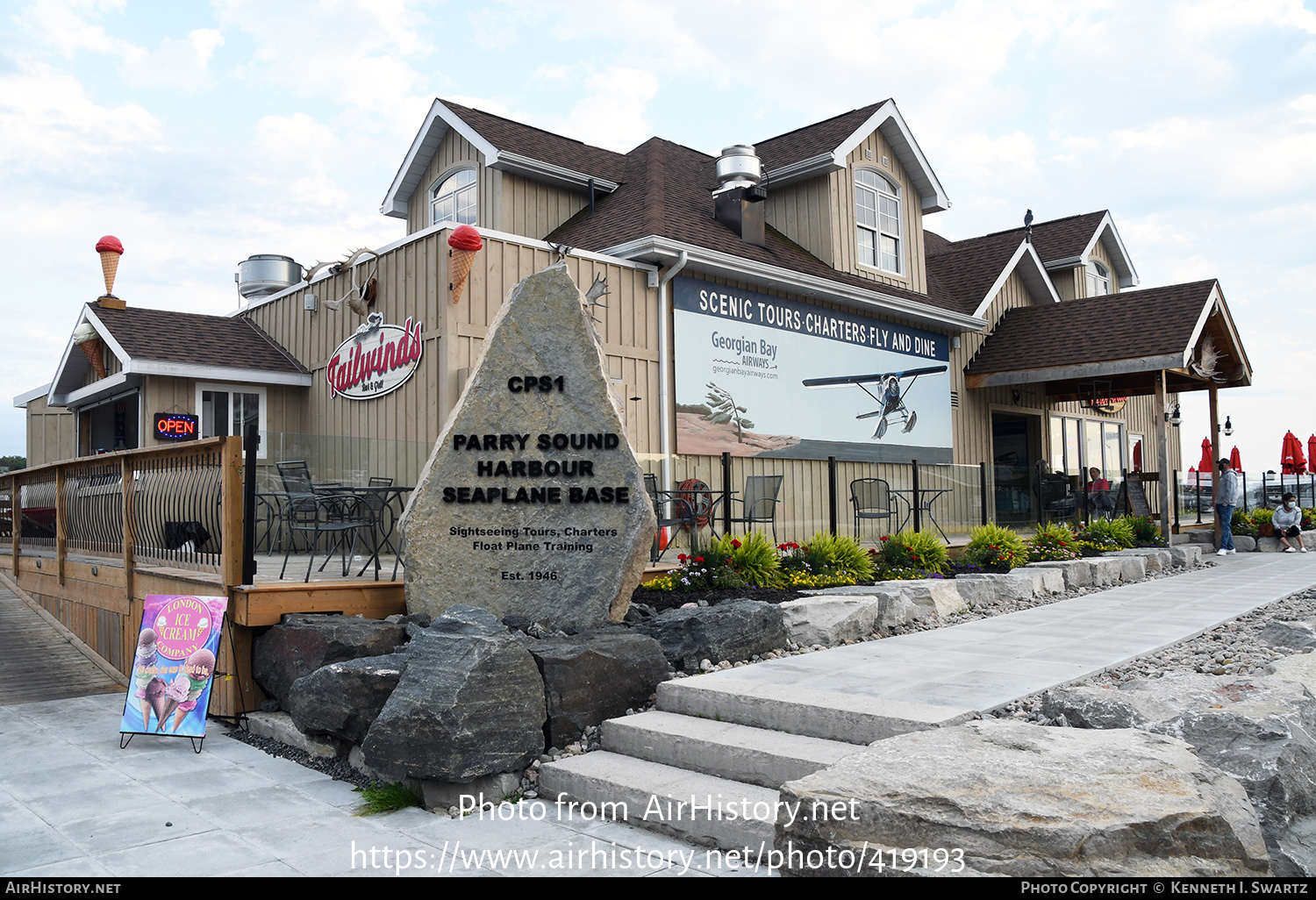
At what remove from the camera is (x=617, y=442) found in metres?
6.77

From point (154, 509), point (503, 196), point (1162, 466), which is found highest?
point (503, 196)

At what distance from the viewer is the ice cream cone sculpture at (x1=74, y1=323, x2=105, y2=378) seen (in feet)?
43.3

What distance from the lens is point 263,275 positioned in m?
15.8

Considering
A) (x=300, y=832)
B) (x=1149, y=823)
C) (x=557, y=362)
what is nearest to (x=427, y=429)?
(x=557, y=362)

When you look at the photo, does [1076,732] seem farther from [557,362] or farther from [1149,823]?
[557,362]

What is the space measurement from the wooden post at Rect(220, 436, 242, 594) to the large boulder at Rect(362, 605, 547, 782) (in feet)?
6.49

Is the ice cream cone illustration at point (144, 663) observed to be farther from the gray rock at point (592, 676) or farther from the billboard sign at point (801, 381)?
the billboard sign at point (801, 381)

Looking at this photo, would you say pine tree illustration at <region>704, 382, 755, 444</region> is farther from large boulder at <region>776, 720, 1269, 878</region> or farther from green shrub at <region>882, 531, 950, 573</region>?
large boulder at <region>776, 720, 1269, 878</region>

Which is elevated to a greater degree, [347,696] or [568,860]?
[347,696]

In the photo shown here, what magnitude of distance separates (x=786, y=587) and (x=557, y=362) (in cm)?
315

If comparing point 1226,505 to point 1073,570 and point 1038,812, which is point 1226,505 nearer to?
point 1073,570

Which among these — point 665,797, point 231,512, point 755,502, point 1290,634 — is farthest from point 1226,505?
point 231,512

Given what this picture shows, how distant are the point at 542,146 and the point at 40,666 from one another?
9.66 meters

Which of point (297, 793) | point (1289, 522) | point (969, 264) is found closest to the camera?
point (297, 793)
